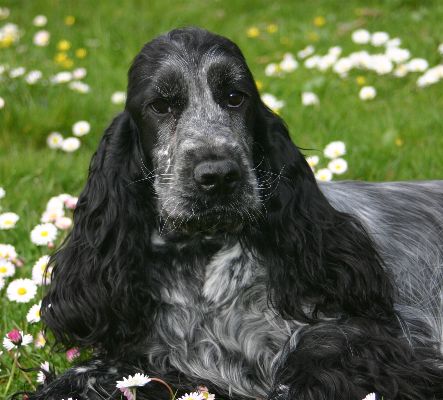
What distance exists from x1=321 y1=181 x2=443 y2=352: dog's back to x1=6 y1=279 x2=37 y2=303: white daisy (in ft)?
4.78

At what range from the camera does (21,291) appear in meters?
4.77

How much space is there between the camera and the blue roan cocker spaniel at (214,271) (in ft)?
13.2

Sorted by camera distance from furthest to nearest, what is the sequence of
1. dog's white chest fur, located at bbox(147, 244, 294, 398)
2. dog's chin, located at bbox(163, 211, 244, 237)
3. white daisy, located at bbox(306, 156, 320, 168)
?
white daisy, located at bbox(306, 156, 320, 168) < dog's white chest fur, located at bbox(147, 244, 294, 398) < dog's chin, located at bbox(163, 211, 244, 237)

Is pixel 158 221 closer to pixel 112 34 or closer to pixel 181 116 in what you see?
pixel 181 116

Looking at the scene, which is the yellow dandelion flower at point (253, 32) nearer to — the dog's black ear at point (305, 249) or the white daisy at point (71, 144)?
the white daisy at point (71, 144)

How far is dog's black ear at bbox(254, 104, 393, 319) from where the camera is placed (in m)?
4.23

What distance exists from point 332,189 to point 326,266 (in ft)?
2.35

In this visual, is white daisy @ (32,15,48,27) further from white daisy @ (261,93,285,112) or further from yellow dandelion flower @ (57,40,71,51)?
white daisy @ (261,93,285,112)

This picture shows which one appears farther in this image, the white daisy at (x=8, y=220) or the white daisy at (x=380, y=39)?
the white daisy at (x=380, y=39)

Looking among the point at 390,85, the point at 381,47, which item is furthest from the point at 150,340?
the point at 381,47

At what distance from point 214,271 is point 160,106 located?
718 mm

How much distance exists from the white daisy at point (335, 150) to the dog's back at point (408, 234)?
0.97m

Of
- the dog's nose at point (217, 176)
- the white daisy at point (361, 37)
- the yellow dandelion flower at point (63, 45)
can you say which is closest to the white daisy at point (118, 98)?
the yellow dandelion flower at point (63, 45)

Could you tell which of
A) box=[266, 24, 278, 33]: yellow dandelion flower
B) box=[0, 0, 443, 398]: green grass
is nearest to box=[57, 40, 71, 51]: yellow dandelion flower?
box=[0, 0, 443, 398]: green grass
